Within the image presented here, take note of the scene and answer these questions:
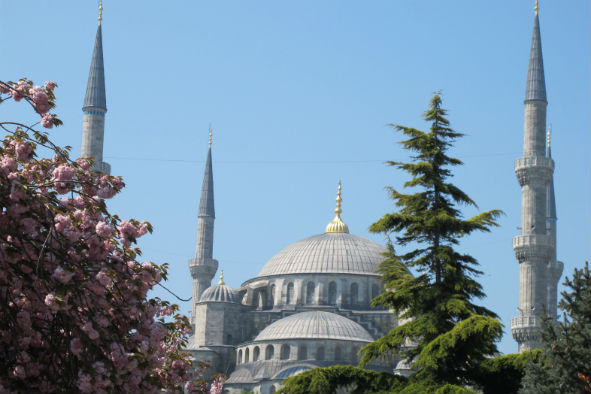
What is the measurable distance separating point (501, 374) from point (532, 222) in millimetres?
29092

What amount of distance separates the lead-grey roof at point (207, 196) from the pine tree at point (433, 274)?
1916 inches

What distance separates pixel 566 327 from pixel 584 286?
68cm

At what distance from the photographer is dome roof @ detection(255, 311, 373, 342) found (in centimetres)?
6091

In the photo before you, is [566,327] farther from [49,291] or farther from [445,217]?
[49,291]

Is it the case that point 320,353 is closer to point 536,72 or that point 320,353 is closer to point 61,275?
point 536,72

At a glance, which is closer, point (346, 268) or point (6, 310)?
point (6, 310)

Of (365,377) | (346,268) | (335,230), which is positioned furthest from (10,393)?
(335,230)

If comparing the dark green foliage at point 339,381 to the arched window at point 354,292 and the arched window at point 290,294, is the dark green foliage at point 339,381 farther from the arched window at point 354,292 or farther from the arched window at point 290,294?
the arched window at point 290,294

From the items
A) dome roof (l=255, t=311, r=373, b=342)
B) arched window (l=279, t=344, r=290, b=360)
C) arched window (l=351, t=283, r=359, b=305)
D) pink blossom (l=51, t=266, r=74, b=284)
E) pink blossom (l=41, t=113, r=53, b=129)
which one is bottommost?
pink blossom (l=51, t=266, r=74, b=284)

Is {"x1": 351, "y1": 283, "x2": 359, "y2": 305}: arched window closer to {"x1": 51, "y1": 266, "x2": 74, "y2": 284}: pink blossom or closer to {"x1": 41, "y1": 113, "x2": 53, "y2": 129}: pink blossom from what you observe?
{"x1": 41, "y1": 113, "x2": 53, "y2": 129}: pink blossom

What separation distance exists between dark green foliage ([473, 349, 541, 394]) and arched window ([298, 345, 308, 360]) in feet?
131

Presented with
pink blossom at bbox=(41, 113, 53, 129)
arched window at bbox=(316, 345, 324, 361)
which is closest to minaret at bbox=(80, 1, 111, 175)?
arched window at bbox=(316, 345, 324, 361)

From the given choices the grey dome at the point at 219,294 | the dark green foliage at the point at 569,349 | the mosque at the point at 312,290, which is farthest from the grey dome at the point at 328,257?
the dark green foliage at the point at 569,349

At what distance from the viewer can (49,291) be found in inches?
382
